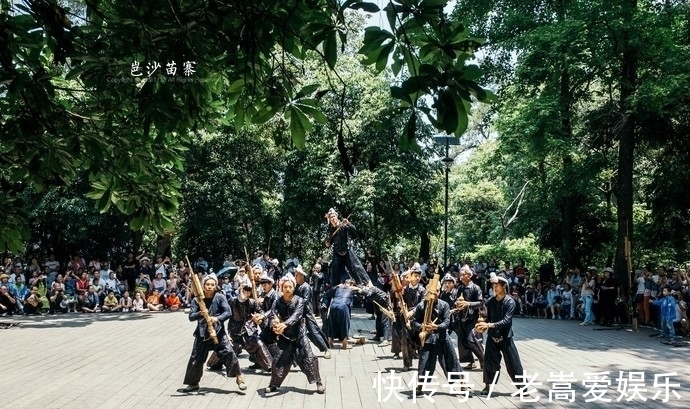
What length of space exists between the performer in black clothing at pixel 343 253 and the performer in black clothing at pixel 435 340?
4.25 meters

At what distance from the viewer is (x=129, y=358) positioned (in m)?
12.9

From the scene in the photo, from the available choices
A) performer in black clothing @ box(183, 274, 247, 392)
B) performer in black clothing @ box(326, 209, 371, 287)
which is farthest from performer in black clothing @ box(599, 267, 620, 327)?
performer in black clothing @ box(183, 274, 247, 392)

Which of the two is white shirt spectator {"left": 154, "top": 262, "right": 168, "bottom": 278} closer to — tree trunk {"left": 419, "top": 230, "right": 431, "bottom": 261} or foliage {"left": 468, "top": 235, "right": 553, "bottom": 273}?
tree trunk {"left": 419, "top": 230, "right": 431, "bottom": 261}

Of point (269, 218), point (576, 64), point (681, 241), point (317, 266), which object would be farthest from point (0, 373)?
point (681, 241)

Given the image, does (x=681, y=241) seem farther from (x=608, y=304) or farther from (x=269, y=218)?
(x=269, y=218)

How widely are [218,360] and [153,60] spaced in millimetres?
8311

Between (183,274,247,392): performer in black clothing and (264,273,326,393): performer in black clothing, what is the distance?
0.66 meters

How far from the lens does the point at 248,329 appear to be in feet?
37.5

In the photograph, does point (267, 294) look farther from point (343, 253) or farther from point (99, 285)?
point (99, 285)

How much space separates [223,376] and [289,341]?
76.9 inches

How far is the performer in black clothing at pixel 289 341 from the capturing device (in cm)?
978

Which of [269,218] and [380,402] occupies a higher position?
[269,218]

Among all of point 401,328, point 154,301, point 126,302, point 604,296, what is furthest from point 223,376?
point 154,301

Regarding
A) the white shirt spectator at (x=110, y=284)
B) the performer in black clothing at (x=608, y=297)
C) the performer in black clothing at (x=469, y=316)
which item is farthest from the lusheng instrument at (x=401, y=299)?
the white shirt spectator at (x=110, y=284)
